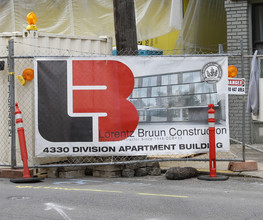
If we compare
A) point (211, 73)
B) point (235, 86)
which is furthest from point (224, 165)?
point (211, 73)

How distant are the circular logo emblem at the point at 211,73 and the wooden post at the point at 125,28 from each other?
1.88 meters

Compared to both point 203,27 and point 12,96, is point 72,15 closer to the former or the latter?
point 203,27

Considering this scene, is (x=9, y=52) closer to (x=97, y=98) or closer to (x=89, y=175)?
(x=97, y=98)

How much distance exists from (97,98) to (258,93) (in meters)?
3.34

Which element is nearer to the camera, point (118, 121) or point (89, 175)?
point (118, 121)

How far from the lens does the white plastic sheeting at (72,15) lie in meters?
16.1

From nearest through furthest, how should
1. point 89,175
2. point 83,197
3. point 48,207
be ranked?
point 48,207, point 83,197, point 89,175

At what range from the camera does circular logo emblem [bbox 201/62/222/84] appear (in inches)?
365

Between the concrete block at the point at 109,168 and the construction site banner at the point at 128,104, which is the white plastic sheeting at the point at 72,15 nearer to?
the construction site banner at the point at 128,104

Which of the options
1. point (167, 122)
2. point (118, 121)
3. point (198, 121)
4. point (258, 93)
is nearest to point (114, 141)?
point (118, 121)

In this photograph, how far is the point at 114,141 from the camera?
9.18 m

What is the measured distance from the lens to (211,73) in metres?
9.27

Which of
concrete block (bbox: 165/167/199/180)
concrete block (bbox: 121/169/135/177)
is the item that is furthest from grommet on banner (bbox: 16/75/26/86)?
concrete block (bbox: 165/167/199/180)

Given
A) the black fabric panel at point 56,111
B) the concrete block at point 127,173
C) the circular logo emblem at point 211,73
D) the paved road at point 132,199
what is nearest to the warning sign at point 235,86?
the circular logo emblem at point 211,73
